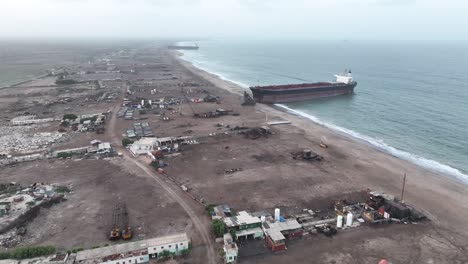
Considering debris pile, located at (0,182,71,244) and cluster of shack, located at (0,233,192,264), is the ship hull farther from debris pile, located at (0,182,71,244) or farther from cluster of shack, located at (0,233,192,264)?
cluster of shack, located at (0,233,192,264)

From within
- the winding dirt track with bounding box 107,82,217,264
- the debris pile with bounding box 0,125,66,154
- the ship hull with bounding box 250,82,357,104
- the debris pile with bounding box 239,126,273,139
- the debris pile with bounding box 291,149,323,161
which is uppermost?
the ship hull with bounding box 250,82,357,104

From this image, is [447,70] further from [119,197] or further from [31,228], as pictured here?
[31,228]

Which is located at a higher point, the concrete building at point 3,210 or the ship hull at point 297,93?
the ship hull at point 297,93

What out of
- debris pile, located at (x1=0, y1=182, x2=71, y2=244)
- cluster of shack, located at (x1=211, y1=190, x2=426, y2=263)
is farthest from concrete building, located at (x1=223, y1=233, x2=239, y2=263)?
debris pile, located at (x1=0, y1=182, x2=71, y2=244)

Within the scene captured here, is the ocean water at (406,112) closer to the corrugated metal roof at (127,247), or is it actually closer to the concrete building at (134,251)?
the concrete building at (134,251)

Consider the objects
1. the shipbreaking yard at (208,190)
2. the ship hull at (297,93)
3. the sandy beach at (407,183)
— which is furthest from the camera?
the ship hull at (297,93)

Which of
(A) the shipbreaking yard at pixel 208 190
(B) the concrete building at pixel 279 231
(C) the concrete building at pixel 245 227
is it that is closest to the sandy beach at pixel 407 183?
(A) the shipbreaking yard at pixel 208 190
